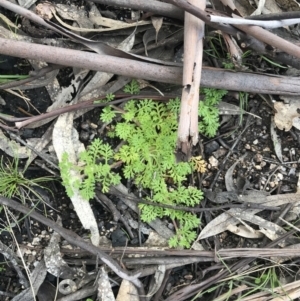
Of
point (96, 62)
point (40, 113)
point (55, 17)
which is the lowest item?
point (40, 113)

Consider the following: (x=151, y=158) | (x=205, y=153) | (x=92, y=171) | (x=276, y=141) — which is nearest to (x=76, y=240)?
(x=92, y=171)

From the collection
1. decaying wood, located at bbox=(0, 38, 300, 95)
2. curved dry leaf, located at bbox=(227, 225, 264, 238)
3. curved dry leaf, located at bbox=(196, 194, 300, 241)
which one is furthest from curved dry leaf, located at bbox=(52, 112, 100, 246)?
curved dry leaf, located at bbox=(227, 225, 264, 238)

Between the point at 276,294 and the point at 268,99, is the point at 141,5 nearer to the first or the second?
the point at 268,99

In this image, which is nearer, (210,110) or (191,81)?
(191,81)

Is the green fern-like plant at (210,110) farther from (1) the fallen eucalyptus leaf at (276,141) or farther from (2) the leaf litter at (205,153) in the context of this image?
(1) the fallen eucalyptus leaf at (276,141)

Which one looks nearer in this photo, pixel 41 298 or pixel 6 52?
pixel 6 52

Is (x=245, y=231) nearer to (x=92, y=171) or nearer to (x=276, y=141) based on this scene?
(x=276, y=141)

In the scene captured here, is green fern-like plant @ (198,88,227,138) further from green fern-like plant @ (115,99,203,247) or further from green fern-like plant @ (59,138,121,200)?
green fern-like plant @ (59,138,121,200)

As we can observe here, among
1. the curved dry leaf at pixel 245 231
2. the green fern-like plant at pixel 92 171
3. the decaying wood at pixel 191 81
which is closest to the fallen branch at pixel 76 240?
the green fern-like plant at pixel 92 171

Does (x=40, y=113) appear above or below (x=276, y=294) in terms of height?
above

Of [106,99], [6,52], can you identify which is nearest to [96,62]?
[106,99]

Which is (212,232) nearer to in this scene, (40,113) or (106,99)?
(106,99)
